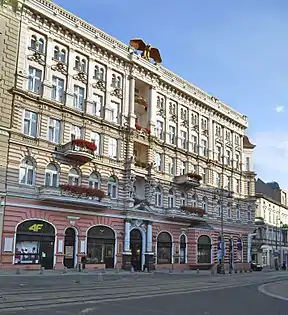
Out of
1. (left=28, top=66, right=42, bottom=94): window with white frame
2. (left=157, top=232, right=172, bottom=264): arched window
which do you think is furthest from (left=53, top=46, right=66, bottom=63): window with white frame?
(left=157, top=232, right=172, bottom=264): arched window

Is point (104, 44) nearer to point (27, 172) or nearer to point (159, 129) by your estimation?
point (159, 129)

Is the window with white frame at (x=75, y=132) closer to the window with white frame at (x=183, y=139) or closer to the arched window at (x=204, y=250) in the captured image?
the window with white frame at (x=183, y=139)

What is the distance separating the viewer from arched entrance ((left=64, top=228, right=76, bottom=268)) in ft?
127

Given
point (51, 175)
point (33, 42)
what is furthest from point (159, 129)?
point (33, 42)

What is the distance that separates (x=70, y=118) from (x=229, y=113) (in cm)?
3229

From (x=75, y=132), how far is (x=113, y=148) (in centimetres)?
516

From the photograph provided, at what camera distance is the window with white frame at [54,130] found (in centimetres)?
3906

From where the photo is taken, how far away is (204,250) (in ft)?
184

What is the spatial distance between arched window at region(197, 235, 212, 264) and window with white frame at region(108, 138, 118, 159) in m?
17.0

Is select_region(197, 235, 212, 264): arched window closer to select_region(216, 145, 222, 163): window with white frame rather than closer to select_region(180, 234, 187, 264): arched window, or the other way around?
select_region(180, 234, 187, 264): arched window

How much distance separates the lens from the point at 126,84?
47.8 m

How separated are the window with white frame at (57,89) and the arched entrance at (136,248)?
1512 cm

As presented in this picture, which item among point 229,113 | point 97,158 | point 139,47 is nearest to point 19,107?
point 97,158

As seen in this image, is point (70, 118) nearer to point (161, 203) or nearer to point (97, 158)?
point (97, 158)
